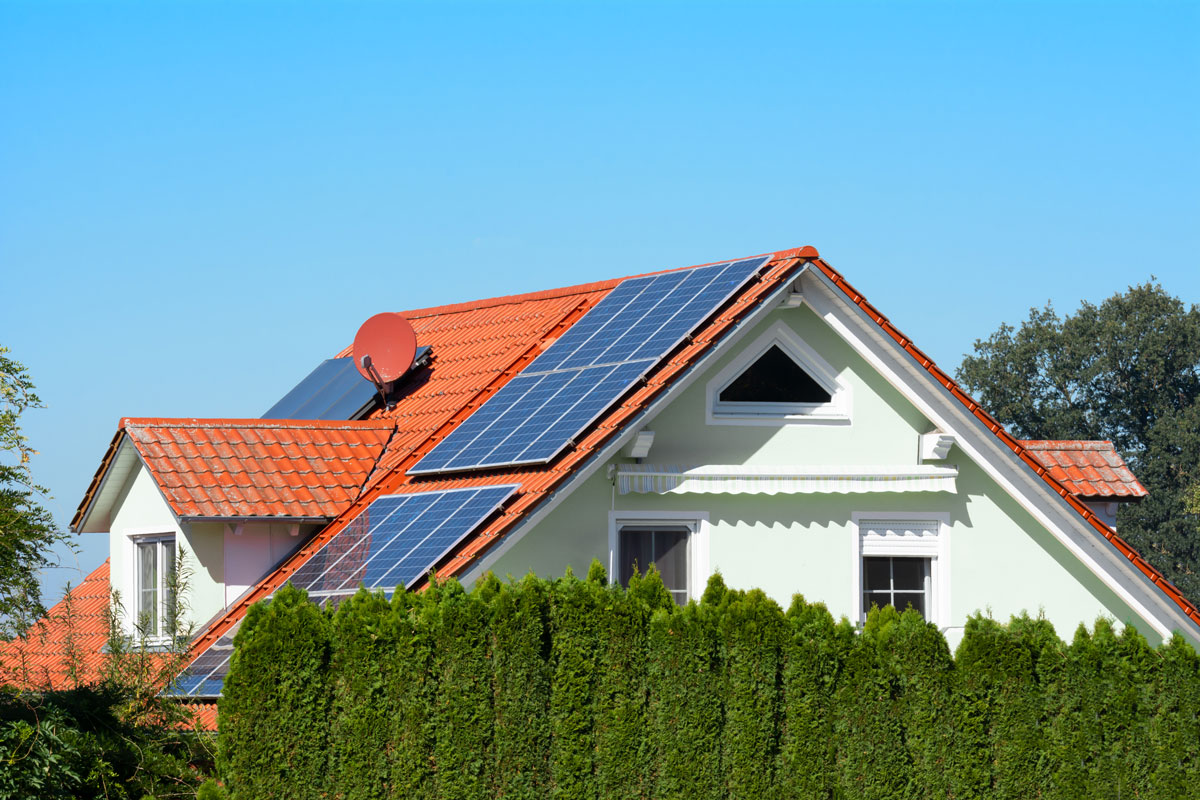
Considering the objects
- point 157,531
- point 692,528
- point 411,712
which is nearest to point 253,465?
point 157,531

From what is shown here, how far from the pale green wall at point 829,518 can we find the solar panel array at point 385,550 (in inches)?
42.4

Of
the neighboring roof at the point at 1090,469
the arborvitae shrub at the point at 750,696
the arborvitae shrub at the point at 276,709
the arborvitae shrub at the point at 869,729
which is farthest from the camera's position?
the neighboring roof at the point at 1090,469

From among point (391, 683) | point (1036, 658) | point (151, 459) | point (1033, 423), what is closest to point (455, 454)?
point (151, 459)

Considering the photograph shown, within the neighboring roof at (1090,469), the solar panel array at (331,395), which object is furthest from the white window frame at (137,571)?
the neighboring roof at (1090,469)

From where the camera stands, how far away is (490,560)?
16.4m

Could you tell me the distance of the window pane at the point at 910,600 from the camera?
19.3 meters

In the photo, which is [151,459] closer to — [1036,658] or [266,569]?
[266,569]

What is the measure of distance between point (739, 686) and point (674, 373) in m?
4.56

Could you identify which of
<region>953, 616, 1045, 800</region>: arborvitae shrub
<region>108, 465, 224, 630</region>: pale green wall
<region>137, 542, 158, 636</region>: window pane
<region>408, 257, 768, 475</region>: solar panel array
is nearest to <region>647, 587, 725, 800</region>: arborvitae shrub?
<region>953, 616, 1045, 800</region>: arborvitae shrub

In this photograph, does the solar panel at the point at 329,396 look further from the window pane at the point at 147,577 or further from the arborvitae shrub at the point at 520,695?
the arborvitae shrub at the point at 520,695

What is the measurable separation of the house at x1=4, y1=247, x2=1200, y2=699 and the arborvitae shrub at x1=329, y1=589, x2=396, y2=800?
2896 mm

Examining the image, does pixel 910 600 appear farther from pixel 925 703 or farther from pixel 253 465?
pixel 253 465

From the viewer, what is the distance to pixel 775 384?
1919cm

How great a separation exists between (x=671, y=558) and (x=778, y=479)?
1.62m
